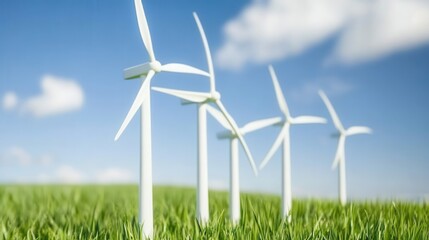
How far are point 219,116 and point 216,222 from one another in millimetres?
4212

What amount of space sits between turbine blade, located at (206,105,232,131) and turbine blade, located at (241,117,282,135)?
67cm

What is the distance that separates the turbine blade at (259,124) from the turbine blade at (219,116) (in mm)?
667

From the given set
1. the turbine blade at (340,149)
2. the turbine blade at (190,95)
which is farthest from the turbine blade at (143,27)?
the turbine blade at (340,149)

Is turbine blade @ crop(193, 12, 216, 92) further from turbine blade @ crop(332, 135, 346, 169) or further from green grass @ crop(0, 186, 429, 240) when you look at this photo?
turbine blade @ crop(332, 135, 346, 169)

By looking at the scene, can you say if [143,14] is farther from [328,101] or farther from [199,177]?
[328,101]

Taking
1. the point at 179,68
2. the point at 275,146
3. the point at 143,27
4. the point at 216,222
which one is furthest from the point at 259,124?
the point at 216,222

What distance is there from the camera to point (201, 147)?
1420 cm

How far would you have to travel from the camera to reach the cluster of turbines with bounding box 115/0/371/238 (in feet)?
39.1

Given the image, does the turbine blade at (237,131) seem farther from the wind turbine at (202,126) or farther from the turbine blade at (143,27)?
the turbine blade at (143,27)

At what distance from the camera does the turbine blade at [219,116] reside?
1522 cm

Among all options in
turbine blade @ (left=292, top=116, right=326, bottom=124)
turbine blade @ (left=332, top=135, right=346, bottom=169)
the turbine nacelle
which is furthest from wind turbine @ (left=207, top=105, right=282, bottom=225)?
turbine blade @ (left=332, top=135, right=346, bottom=169)

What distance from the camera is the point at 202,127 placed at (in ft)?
47.0

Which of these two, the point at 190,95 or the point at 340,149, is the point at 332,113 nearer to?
the point at 340,149

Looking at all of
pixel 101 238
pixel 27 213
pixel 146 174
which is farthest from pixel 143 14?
pixel 27 213
